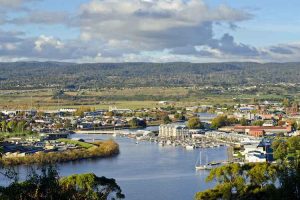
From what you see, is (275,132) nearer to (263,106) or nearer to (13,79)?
(263,106)

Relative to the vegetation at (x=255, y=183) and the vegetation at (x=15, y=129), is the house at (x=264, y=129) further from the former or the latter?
the vegetation at (x=255, y=183)

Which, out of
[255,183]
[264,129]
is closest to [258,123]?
[264,129]

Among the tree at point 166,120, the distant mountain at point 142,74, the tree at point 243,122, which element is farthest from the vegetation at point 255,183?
the distant mountain at point 142,74

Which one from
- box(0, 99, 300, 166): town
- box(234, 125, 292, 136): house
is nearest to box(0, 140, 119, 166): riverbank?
box(0, 99, 300, 166): town

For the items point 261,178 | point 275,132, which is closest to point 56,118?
point 275,132

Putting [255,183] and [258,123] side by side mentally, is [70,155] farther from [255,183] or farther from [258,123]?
[258,123]

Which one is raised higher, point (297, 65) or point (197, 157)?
point (297, 65)
